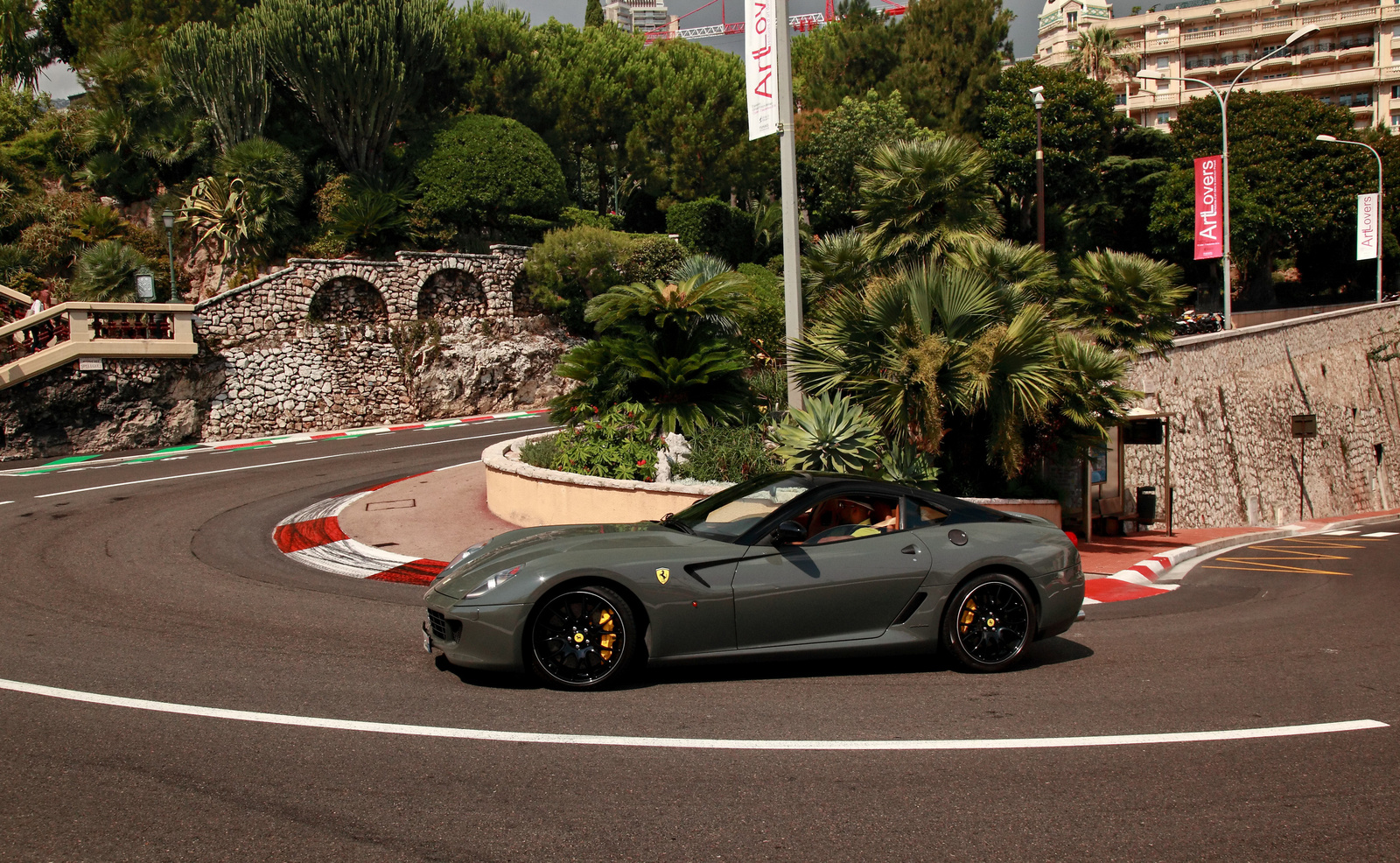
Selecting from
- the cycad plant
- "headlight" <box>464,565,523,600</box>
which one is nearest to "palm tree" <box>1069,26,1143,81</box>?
the cycad plant

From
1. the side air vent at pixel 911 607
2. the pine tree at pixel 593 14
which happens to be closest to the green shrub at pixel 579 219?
the side air vent at pixel 911 607

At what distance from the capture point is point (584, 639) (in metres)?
5.80

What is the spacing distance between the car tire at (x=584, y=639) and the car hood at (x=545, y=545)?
1.04ft

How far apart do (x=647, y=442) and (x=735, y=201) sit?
3564cm

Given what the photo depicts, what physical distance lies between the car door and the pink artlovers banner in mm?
27199

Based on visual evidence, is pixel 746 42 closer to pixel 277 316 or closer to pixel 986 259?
pixel 986 259

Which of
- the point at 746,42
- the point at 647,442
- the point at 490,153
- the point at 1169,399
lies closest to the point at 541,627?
the point at 647,442

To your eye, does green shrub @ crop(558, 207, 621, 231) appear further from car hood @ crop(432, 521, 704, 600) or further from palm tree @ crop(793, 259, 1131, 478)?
car hood @ crop(432, 521, 704, 600)

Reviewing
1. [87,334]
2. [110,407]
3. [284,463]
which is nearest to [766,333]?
[284,463]

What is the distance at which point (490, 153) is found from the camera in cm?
3106

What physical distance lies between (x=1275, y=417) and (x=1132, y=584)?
23.6 metres

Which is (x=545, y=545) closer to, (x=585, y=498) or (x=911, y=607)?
(x=911, y=607)

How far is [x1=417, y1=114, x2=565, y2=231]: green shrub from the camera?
3053 cm

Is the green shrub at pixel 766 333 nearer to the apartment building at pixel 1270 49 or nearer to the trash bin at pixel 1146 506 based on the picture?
the trash bin at pixel 1146 506
